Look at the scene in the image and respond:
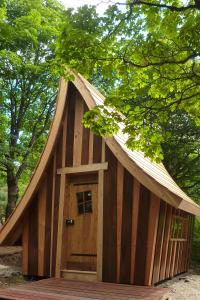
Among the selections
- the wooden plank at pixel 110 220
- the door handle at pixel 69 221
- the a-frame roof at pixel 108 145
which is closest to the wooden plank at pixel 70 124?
the a-frame roof at pixel 108 145

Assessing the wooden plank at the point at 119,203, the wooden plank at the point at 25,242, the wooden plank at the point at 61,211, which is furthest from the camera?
the wooden plank at the point at 25,242

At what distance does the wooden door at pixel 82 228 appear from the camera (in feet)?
27.1

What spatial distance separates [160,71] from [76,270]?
468 cm

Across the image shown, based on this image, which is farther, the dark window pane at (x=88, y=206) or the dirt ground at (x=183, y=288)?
the dark window pane at (x=88, y=206)

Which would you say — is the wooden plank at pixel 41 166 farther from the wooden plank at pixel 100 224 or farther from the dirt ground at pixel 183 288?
the dirt ground at pixel 183 288

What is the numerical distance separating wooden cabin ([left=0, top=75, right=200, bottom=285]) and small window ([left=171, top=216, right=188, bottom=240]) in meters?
0.16

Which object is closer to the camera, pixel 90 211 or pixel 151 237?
pixel 151 237

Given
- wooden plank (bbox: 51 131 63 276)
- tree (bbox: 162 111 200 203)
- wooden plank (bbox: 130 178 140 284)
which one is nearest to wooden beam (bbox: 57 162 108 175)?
wooden plank (bbox: 51 131 63 276)

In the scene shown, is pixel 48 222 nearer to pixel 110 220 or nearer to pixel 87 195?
pixel 87 195

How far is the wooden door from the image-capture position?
826cm

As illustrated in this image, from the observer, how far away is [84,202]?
8578mm

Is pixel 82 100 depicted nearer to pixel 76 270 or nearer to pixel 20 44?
pixel 76 270

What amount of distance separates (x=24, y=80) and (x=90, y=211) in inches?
400

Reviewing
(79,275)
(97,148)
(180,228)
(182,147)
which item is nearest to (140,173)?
(97,148)
